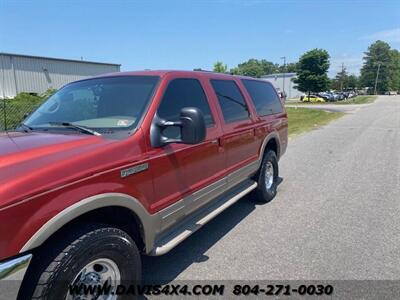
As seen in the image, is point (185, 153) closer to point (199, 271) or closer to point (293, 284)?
point (199, 271)

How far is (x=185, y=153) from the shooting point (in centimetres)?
345

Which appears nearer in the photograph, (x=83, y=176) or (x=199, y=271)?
(x=83, y=176)

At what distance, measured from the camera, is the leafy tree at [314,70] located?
186 feet

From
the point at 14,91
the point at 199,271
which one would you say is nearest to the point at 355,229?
the point at 199,271

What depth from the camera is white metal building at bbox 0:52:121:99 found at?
91.9 feet

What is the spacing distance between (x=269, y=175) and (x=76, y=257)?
4.30 metres

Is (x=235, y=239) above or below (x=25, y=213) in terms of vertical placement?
below

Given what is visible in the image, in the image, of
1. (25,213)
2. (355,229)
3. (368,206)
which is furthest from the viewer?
(368,206)

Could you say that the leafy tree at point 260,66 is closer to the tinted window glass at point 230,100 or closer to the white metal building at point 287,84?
the white metal building at point 287,84

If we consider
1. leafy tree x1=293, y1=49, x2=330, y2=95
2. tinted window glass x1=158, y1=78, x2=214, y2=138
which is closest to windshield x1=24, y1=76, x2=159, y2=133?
tinted window glass x1=158, y1=78, x2=214, y2=138

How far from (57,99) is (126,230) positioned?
68.0 inches

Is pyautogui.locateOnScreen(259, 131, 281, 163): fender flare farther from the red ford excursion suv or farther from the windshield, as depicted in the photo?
the windshield

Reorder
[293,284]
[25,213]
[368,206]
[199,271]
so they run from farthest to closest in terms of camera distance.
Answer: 1. [368,206]
2. [199,271]
3. [293,284]
4. [25,213]

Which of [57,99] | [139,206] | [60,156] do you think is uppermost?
[57,99]
